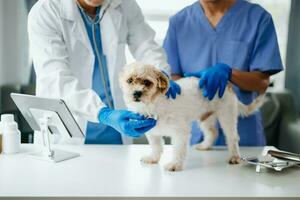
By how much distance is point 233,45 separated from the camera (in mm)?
1826

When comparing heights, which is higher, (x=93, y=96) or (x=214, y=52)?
(x=214, y=52)

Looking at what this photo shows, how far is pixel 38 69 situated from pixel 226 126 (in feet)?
2.68

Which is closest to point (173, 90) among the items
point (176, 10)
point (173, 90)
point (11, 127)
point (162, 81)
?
point (173, 90)

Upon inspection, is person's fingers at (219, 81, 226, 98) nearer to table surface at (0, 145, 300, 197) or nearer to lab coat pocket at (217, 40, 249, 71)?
table surface at (0, 145, 300, 197)

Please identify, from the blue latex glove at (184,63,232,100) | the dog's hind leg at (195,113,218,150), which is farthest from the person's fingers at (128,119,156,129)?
the dog's hind leg at (195,113,218,150)

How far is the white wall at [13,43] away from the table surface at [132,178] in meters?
2.21

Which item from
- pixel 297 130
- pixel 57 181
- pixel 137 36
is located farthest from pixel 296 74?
pixel 57 181

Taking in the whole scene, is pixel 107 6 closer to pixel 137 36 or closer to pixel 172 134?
pixel 137 36

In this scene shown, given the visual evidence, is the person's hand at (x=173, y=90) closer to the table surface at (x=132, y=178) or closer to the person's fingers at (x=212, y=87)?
the person's fingers at (x=212, y=87)

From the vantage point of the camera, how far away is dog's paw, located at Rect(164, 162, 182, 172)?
1.31 meters

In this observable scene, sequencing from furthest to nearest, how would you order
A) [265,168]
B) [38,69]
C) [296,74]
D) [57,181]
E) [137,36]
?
1. [296,74]
2. [137,36]
3. [38,69]
4. [265,168]
5. [57,181]

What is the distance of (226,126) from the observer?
60.7 inches

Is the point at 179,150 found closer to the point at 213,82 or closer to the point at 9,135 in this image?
the point at 213,82

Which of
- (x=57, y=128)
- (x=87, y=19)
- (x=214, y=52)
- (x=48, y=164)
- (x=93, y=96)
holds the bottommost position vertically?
(x=48, y=164)
